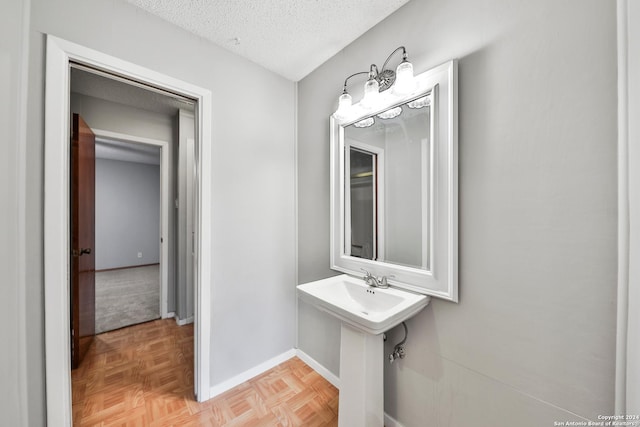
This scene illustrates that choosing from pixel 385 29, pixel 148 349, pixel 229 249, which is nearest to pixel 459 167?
pixel 385 29

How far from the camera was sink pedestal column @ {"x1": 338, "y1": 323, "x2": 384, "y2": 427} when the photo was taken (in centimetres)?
117

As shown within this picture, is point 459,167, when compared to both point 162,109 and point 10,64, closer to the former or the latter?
point 10,64

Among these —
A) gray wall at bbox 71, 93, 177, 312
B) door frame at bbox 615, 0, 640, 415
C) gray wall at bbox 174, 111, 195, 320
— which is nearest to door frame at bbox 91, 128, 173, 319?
gray wall at bbox 71, 93, 177, 312

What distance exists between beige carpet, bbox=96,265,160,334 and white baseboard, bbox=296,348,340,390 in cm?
196

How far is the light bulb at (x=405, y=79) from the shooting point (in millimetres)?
1171

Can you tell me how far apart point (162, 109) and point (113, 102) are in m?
0.43

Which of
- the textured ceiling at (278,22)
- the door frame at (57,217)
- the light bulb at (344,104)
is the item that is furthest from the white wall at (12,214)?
the light bulb at (344,104)

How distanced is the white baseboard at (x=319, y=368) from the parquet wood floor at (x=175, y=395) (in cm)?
3

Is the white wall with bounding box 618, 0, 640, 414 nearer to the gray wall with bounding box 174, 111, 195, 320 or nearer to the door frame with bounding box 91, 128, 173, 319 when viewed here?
the gray wall with bounding box 174, 111, 195, 320

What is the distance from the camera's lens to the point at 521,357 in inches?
37.4

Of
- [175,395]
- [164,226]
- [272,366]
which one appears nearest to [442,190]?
[272,366]

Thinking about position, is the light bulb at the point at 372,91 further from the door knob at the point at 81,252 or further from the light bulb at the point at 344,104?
the door knob at the point at 81,252

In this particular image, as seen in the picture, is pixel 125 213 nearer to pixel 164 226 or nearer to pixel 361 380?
pixel 164 226

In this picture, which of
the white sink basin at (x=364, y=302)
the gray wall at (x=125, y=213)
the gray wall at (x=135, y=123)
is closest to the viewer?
the white sink basin at (x=364, y=302)
